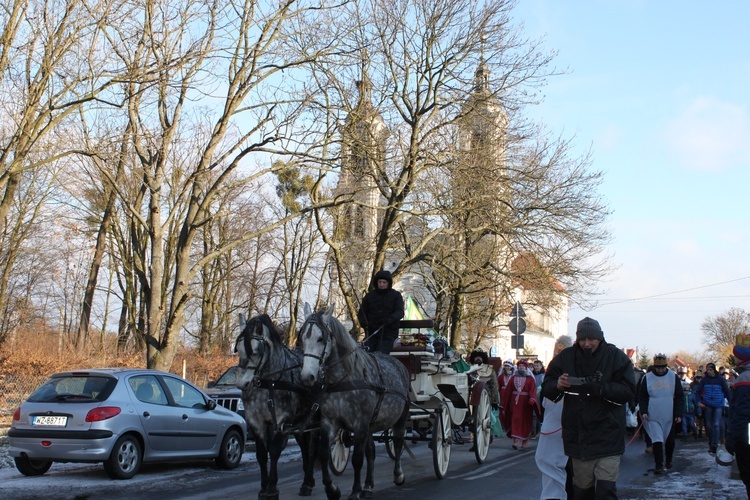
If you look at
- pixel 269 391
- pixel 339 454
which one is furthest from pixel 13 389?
pixel 269 391

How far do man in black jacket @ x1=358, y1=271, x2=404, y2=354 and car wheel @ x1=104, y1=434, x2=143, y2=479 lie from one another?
137 inches

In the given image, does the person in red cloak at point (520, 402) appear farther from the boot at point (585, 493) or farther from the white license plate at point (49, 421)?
the boot at point (585, 493)

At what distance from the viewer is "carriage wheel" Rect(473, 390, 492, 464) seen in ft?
48.2

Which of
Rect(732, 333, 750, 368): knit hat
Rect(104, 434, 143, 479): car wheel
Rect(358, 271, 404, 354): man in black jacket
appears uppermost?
Rect(358, 271, 404, 354): man in black jacket

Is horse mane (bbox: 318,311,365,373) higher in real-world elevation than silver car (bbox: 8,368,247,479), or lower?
higher

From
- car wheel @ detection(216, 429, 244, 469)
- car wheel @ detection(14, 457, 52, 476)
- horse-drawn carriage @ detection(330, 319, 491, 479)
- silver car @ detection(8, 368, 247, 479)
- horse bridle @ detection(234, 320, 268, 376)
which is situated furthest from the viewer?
car wheel @ detection(216, 429, 244, 469)

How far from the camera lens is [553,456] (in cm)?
797

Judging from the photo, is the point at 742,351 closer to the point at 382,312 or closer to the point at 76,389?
the point at 382,312

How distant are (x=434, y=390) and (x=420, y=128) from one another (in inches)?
477

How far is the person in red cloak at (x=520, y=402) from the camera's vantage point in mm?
17781

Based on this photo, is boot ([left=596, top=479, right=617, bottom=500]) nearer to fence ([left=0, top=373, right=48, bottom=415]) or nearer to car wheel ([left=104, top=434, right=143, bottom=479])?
car wheel ([left=104, top=434, right=143, bottom=479])

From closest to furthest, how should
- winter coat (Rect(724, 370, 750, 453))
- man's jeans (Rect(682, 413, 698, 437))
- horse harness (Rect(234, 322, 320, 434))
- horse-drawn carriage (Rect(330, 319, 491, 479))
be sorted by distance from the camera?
winter coat (Rect(724, 370, 750, 453))
horse harness (Rect(234, 322, 320, 434))
horse-drawn carriage (Rect(330, 319, 491, 479))
man's jeans (Rect(682, 413, 698, 437))

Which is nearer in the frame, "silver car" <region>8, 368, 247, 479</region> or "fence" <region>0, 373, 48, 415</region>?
"silver car" <region>8, 368, 247, 479</region>

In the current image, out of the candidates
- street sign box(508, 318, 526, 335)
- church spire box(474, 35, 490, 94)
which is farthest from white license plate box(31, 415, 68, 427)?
street sign box(508, 318, 526, 335)
